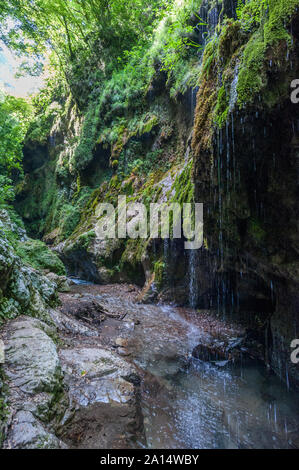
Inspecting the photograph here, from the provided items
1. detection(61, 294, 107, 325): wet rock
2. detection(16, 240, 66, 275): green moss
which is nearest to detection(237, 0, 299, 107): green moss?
detection(61, 294, 107, 325): wet rock

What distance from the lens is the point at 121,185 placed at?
45.6ft

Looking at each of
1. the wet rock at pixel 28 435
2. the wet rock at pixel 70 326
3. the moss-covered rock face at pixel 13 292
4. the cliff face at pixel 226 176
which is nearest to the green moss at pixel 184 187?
the cliff face at pixel 226 176

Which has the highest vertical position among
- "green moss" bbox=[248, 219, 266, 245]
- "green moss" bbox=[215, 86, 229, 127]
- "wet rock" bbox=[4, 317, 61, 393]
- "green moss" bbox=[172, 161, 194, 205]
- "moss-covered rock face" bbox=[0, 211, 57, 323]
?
"green moss" bbox=[215, 86, 229, 127]

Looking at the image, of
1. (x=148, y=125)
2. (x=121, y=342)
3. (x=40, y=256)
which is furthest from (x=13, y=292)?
(x=148, y=125)

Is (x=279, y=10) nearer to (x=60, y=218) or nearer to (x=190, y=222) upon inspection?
(x=190, y=222)

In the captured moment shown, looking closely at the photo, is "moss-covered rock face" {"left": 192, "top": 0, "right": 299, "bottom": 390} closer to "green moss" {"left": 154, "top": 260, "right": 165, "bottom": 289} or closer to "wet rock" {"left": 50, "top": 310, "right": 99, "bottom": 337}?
"green moss" {"left": 154, "top": 260, "right": 165, "bottom": 289}

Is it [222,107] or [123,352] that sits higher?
[222,107]

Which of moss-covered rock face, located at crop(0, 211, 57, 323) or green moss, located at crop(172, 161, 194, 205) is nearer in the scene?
moss-covered rock face, located at crop(0, 211, 57, 323)

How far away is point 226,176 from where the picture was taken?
14.6ft

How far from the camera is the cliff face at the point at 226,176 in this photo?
3.37 meters

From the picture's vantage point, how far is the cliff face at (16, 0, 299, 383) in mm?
3369

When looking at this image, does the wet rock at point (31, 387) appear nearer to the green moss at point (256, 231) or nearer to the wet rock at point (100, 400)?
the wet rock at point (100, 400)

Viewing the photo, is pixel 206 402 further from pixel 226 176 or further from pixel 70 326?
pixel 226 176

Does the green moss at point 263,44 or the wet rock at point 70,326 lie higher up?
the green moss at point 263,44
